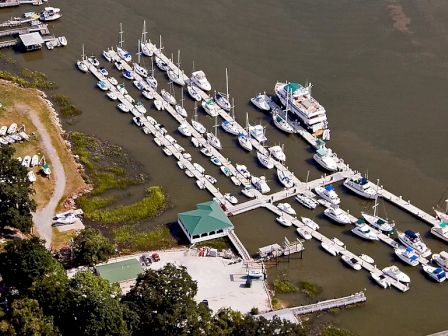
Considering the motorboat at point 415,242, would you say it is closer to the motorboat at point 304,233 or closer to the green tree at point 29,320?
the motorboat at point 304,233

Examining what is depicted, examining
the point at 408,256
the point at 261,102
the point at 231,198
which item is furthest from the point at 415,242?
the point at 261,102

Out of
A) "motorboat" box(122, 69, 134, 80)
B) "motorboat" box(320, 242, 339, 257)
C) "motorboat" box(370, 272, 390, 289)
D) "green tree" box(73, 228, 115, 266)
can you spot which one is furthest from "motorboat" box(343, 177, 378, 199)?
"motorboat" box(122, 69, 134, 80)

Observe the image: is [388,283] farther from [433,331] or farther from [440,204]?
[440,204]

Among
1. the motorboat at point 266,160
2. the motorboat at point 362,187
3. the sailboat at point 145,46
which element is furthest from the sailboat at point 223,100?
the motorboat at point 362,187

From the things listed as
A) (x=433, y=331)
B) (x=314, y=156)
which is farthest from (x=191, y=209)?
(x=433, y=331)

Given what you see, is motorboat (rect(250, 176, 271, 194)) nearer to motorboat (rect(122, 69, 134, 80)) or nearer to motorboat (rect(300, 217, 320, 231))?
motorboat (rect(300, 217, 320, 231))

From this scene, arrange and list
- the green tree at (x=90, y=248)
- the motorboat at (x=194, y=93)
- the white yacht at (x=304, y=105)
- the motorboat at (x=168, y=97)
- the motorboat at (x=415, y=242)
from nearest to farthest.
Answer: the green tree at (x=90, y=248) → the motorboat at (x=415, y=242) → the white yacht at (x=304, y=105) → the motorboat at (x=168, y=97) → the motorboat at (x=194, y=93)

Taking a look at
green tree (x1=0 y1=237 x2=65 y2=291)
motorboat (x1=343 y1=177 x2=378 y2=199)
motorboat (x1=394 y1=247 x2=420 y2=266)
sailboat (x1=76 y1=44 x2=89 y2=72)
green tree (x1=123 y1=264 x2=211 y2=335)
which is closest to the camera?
green tree (x1=123 y1=264 x2=211 y2=335)

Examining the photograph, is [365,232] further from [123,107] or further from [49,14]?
[49,14]
